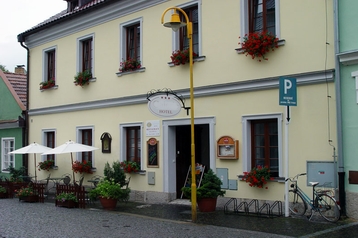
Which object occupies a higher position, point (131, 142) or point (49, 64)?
point (49, 64)

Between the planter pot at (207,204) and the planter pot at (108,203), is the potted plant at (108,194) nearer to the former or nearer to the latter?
the planter pot at (108,203)

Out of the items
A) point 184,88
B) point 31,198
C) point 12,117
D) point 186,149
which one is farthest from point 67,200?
point 12,117

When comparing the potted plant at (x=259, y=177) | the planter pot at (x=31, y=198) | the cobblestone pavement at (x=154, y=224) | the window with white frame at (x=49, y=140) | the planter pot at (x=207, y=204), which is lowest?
the cobblestone pavement at (x=154, y=224)

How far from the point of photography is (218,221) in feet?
36.6

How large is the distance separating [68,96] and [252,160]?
8939 millimetres

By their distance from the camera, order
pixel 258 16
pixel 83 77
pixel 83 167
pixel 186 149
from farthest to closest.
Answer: pixel 83 77
pixel 83 167
pixel 186 149
pixel 258 16

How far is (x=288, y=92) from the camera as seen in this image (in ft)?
36.1

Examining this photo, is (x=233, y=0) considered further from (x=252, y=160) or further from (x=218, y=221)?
(x=218, y=221)

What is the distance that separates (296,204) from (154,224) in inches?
130

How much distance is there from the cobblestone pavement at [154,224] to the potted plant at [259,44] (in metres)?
3.96

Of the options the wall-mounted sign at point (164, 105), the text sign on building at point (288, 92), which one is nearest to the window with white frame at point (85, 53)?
the wall-mounted sign at point (164, 105)

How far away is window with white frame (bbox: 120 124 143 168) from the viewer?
16.0 m

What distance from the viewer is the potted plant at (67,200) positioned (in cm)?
1413

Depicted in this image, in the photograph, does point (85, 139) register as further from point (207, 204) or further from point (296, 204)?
point (296, 204)
